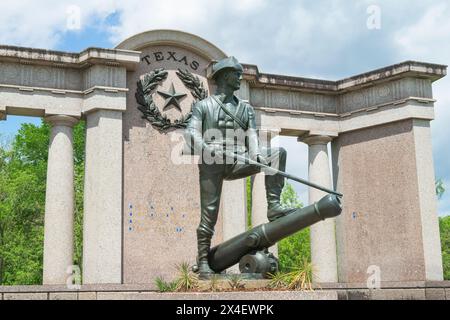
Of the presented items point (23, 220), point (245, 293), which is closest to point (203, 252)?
point (245, 293)

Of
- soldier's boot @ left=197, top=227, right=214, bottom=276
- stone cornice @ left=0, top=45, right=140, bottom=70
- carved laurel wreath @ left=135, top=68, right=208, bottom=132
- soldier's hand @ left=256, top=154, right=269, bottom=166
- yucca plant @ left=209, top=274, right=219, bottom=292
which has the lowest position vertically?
yucca plant @ left=209, top=274, right=219, bottom=292

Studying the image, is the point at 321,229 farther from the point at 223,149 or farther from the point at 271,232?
the point at 271,232

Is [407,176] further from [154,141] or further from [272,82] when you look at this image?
[154,141]

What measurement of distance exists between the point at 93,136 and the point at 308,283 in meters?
10.6

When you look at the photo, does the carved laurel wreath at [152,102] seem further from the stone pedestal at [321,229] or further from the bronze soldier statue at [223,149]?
the bronze soldier statue at [223,149]

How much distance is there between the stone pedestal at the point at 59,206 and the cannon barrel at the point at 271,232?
8662 millimetres

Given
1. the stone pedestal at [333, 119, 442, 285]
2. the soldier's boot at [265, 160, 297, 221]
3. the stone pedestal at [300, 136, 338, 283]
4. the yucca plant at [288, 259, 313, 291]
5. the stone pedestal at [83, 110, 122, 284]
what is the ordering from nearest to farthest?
the yucca plant at [288, 259, 313, 291], the soldier's boot at [265, 160, 297, 221], the stone pedestal at [83, 110, 122, 284], the stone pedestal at [333, 119, 442, 285], the stone pedestal at [300, 136, 338, 283]

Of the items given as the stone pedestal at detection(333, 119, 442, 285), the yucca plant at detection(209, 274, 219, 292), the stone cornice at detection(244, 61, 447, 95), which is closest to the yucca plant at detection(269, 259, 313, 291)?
the yucca plant at detection(209, 274, 219, 292)

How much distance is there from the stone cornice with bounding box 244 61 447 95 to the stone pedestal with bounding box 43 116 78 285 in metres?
5.85

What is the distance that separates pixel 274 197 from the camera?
8945 mm

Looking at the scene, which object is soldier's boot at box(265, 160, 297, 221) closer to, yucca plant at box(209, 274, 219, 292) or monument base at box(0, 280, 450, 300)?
monument base at box(0, 280, 450, 300)

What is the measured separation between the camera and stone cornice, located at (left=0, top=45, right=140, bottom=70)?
17109 millimetres
